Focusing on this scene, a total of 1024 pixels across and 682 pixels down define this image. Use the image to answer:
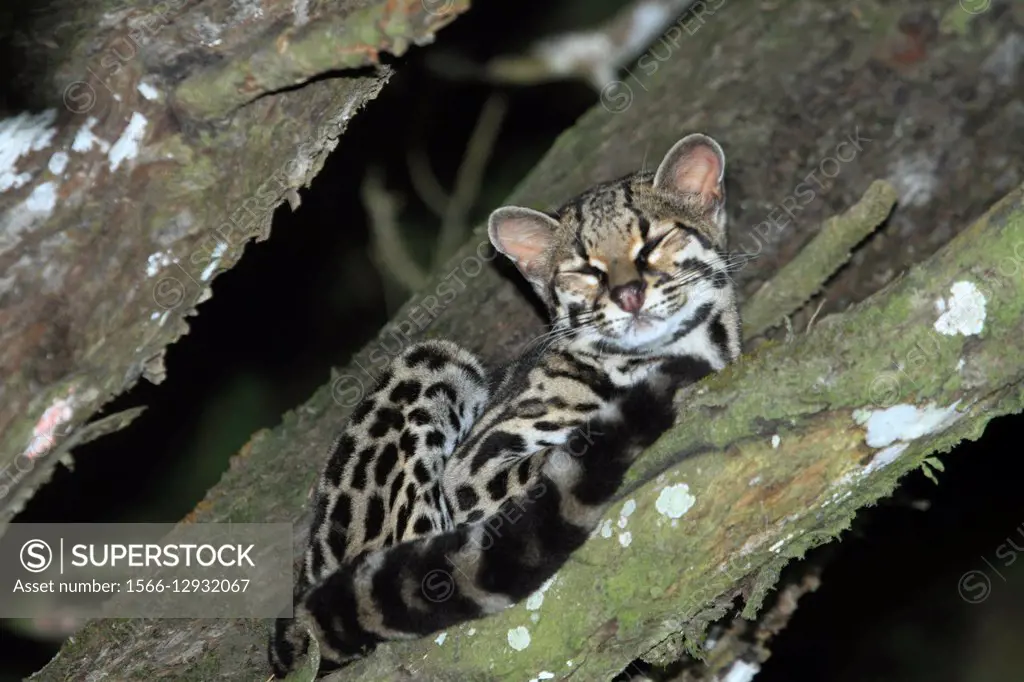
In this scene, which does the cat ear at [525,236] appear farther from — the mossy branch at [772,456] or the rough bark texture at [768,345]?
the mossy branch at [772,456]

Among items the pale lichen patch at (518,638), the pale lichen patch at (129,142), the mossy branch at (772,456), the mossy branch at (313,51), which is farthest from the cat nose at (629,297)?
the pale lichen patch at (129,142)

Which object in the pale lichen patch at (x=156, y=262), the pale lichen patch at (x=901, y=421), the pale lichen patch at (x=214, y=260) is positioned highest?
the pale lichen patch at (x=156, y=262)

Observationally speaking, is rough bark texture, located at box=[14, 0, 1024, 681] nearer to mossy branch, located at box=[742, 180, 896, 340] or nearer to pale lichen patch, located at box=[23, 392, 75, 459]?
mossy branch, located at box=[742, 180, 896, 340]

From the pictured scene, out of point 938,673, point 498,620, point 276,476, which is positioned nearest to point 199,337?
point 276,476

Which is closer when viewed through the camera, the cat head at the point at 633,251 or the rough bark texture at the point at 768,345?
the rough bark texture at the point at 768,345

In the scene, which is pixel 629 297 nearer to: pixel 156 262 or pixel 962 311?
pixel 962 311

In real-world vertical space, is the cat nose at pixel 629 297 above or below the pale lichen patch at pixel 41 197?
below

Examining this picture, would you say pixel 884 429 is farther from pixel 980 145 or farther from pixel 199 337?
pixel 199 337

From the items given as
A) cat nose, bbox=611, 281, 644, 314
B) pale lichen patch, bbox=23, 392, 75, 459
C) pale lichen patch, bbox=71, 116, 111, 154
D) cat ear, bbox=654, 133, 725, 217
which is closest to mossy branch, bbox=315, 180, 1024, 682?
cat nose, bbox=611, 281, 644, 314
